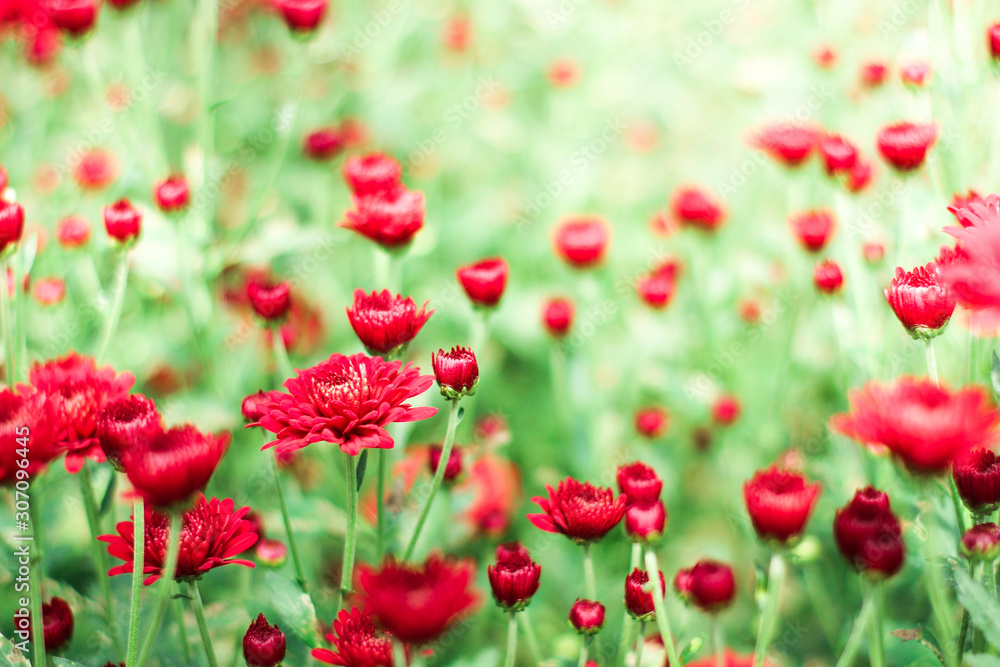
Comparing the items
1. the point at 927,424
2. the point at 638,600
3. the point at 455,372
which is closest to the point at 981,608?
the point at 927,424

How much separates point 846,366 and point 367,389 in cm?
114

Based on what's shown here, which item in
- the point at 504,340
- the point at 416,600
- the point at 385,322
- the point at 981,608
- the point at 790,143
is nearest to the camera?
the point at 416,600

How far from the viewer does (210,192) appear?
1.77m

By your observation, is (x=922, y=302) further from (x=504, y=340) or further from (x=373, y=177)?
(x=504, y=340)

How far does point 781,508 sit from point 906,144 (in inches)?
31.8

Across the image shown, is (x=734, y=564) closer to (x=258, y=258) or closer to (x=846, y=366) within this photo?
(x=846, y=366)

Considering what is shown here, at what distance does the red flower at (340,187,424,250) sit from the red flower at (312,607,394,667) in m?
0.63

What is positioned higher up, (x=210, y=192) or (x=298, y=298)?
(x=210, y=192)

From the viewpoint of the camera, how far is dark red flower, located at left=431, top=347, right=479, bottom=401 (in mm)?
940

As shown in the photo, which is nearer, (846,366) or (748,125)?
(846,366)

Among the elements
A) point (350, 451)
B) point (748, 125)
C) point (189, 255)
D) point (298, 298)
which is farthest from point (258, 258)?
point (748, 125)

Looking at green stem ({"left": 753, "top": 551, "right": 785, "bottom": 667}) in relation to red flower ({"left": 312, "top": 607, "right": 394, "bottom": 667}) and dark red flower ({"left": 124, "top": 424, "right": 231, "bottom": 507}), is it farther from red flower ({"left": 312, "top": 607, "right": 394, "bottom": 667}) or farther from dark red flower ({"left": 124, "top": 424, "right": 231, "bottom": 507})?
dark red flower ({"left": 124, "top": 424, "right": 231, "bottom": 507})

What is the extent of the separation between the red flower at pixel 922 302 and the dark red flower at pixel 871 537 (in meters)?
0.22

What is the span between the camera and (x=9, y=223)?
1.00 metres
